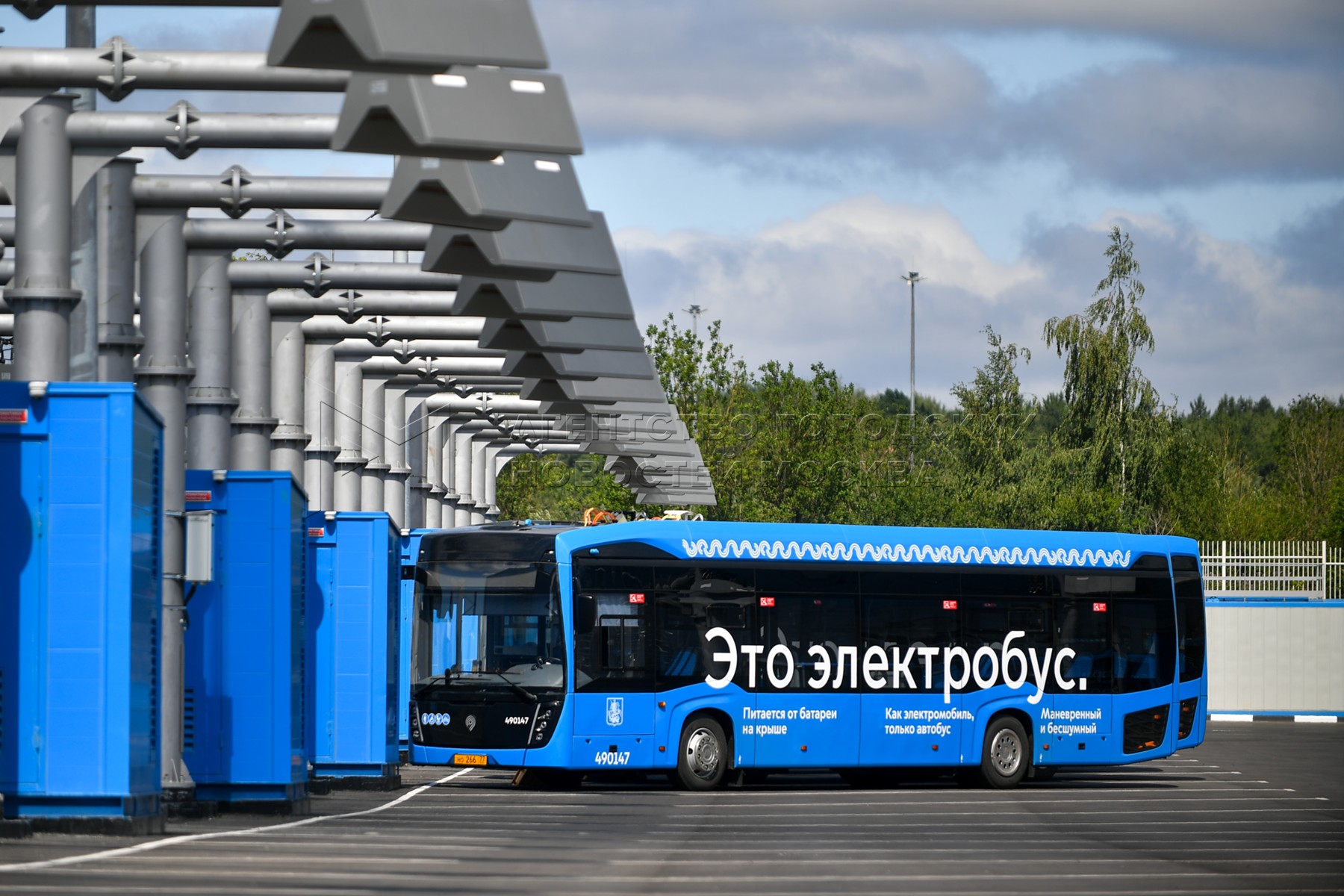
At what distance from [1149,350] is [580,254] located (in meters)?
49.9

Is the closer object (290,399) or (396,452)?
(290,399)

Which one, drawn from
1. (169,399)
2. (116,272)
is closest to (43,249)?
(116,272)

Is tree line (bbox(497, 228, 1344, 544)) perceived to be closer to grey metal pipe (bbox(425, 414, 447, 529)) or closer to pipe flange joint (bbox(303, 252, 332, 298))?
grey metal pipe (bbox(425, 414, 447, 529))

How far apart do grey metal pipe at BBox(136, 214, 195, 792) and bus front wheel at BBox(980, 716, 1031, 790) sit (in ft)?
35.8

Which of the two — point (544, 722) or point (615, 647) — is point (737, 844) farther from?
point (615, 647)

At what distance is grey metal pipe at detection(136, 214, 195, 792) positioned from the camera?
55.2 feet

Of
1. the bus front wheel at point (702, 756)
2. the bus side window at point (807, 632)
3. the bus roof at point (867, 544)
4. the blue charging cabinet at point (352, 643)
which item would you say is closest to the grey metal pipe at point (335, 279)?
the blue charging cabinet at point (352, 643)

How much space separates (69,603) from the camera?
→ 13477 mm

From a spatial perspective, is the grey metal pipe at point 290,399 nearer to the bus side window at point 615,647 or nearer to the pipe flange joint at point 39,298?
the bus side window at point 615,647

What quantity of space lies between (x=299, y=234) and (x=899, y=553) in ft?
28.9

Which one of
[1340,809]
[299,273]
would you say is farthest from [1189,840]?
[299,273]

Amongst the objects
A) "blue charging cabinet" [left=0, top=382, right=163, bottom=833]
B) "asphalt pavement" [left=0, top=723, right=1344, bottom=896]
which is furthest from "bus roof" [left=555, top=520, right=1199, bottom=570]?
"blue charging cabinet" [left=0, top=382, right=163, bottom=833]

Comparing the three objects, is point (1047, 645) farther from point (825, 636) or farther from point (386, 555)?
point (386, 555)

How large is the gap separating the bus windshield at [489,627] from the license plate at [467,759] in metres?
0.76
